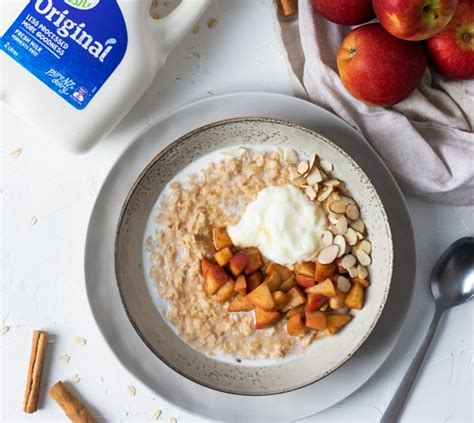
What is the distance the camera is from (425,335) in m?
1.06

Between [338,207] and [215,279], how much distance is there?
Result: 22 cm

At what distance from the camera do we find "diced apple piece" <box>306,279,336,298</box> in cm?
100

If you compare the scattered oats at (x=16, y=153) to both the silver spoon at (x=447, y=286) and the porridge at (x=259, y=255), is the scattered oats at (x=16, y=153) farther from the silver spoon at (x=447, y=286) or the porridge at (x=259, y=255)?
the silver spoon at (x=447, y=286)

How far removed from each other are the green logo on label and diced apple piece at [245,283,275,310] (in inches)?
19.3

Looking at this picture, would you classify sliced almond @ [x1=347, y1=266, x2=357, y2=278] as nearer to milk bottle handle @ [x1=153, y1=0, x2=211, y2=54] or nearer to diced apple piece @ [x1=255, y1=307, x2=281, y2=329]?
diced apple piece @ [x1=255, y1=307, x2=281, y2=329]

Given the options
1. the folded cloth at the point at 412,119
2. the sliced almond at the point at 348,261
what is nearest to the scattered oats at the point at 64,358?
the sliced almond at the point at 348,261

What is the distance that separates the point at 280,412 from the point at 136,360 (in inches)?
9.5

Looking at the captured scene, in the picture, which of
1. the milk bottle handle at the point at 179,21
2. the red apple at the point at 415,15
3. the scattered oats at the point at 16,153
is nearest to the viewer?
the red apple at the point at 415,15

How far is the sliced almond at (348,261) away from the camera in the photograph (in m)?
1.01

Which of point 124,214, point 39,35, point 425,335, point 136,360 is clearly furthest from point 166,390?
point 39,35

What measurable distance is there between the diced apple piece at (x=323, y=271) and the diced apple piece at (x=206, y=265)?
16cm

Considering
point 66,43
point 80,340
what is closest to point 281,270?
point 80,340

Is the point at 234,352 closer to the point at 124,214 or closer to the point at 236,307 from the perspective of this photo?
the point at 236,307

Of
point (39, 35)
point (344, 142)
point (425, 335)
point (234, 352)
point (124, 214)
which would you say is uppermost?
point (39, 35)
